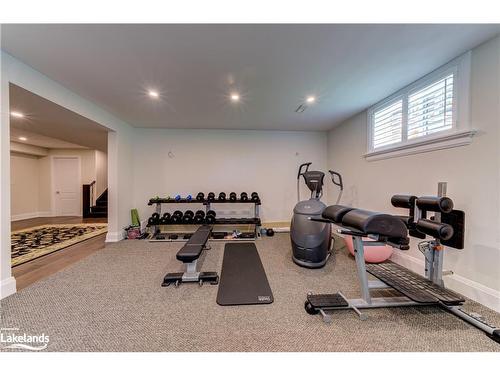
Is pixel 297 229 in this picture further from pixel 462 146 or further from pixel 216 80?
pixel 216 80

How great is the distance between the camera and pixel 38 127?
3887 millimetres

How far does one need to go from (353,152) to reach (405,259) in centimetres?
218

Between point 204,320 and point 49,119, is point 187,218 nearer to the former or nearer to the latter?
point 204,320

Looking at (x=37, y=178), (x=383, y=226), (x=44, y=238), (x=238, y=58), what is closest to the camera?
(x=383, y=226)

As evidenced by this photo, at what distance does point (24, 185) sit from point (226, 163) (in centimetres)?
727

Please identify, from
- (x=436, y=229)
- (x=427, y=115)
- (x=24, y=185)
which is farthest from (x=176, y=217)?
(x=24, y=185)

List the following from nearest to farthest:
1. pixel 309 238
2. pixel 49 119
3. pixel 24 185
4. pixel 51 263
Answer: pixel 309 238
pixel 51 263
pixel 49 119
pixel 24 185

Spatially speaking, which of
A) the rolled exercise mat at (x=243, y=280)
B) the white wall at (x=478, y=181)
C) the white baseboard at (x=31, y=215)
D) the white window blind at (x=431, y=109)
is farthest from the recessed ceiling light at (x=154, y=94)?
the white baseboard at (x=31, y=215)

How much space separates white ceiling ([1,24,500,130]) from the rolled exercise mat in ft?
8.23

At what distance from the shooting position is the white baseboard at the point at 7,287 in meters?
1.96

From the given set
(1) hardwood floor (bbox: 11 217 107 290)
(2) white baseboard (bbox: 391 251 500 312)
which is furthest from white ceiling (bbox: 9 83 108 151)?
(2) white baseboard (bbox: 391 251 500 312)

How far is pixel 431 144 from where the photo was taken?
238 cm
